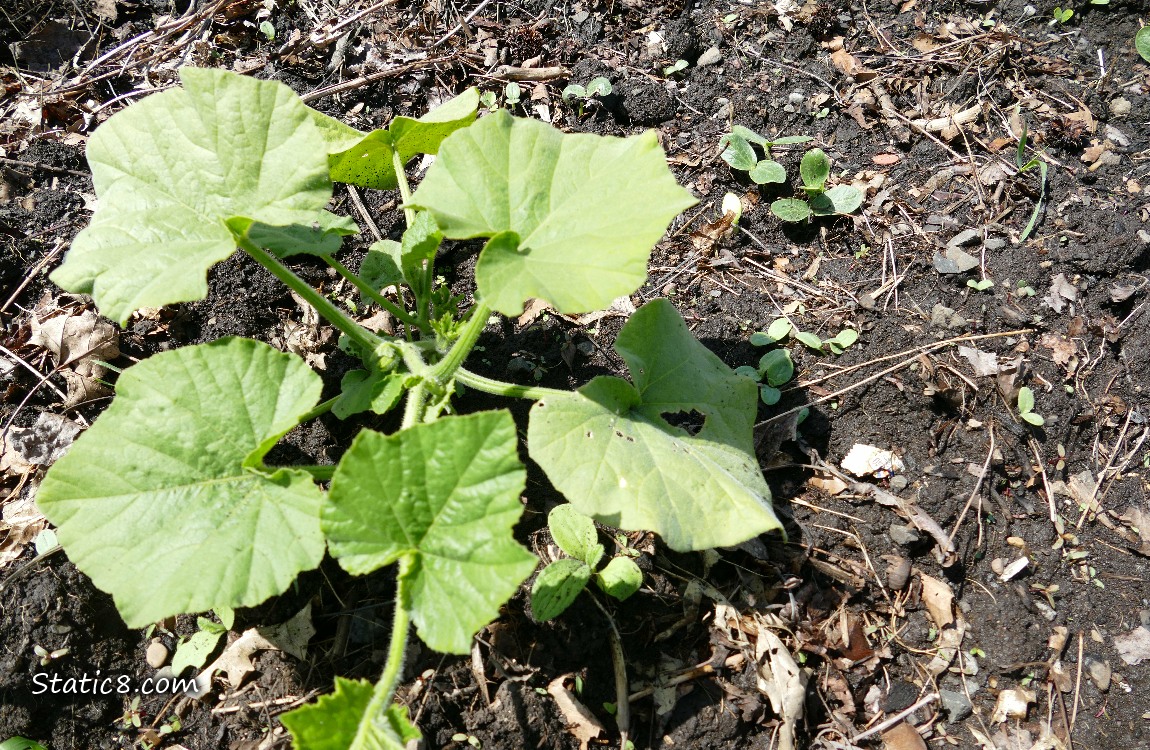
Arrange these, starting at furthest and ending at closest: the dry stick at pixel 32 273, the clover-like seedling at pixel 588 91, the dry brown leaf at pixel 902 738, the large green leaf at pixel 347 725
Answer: the clover-like seedling at pixel 588 91 → the dry stick at pixel 32 273 → the dry brown leaf at pixel 902 738 → the large green leaf at pixel 347 725

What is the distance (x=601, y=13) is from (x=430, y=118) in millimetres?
1841

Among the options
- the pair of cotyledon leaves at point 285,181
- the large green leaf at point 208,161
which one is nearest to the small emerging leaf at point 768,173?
the pair of cotyledon leaves at point 285,181

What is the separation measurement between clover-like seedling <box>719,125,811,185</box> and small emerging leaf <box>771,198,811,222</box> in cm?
10

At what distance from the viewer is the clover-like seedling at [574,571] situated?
2299 millimetres

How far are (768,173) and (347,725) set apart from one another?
281 cm

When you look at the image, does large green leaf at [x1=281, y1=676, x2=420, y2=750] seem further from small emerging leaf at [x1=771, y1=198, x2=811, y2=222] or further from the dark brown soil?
small emerging leaf at [x1=771, y1=198, x2=811, y2=222]

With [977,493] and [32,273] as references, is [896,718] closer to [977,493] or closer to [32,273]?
[977,493]

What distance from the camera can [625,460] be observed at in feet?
6.97

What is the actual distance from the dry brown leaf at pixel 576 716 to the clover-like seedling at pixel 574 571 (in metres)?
0.23

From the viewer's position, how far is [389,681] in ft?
5.67

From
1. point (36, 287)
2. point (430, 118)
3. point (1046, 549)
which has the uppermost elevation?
point (430, 118)

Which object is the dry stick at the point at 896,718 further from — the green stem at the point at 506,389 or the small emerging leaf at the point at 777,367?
the green stem at the point at 506,389

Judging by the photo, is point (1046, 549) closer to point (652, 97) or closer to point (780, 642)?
point (780, 642)

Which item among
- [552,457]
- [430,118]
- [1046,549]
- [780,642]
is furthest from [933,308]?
[430,118]
